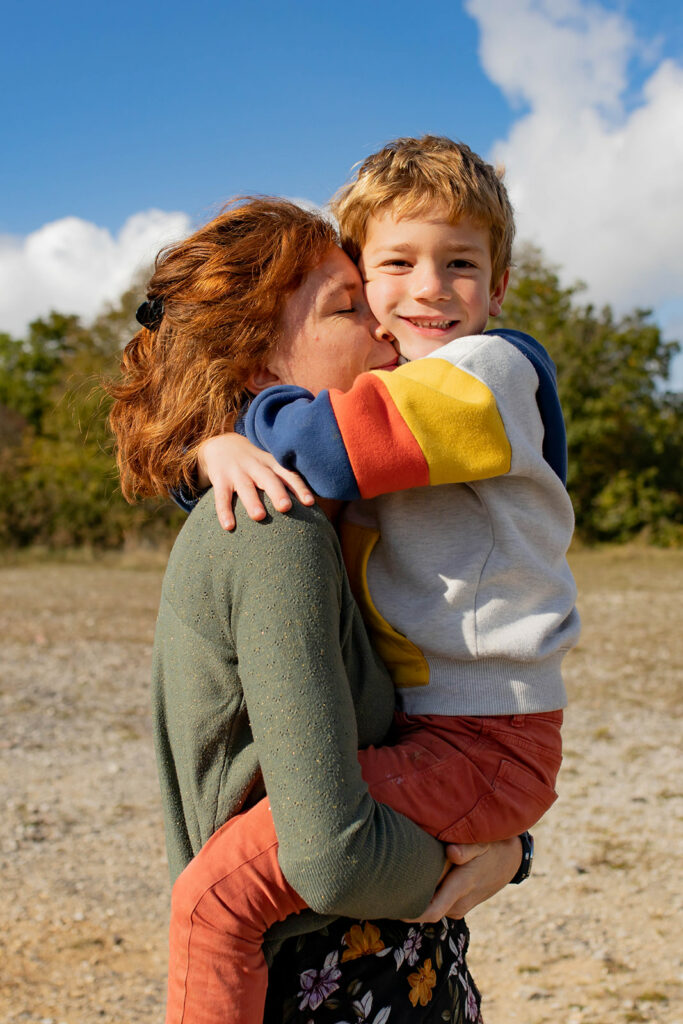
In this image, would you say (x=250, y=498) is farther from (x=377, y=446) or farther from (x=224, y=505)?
(x=377, y=446)

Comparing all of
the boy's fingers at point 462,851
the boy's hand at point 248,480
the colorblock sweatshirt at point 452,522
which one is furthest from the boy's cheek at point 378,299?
the boy's fingers at point 462,851

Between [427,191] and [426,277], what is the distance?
21 cm

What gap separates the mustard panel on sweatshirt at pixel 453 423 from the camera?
5.00ft

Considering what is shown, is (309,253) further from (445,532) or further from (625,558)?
(625,558)

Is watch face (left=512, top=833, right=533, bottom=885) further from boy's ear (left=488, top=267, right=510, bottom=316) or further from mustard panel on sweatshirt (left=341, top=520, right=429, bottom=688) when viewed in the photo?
boy's ear (left=488, top=267, right=510, bottom=316)

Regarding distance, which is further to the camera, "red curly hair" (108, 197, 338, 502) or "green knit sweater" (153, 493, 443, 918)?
"red curly hair" (108, 197, 338, 502)

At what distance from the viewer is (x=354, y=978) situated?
1564 mm

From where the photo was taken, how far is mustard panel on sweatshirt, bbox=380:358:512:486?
152 cm

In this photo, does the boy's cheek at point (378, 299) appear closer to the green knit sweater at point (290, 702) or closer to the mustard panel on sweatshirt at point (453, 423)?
the mustard panel on sweatshirt at point (453, 423)

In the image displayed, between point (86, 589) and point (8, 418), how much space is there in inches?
991

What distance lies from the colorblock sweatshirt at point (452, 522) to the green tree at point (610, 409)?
903 inches

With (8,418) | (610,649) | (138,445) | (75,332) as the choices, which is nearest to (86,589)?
(610,649)

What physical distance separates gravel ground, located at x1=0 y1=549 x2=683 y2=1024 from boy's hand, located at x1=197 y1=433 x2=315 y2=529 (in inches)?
119

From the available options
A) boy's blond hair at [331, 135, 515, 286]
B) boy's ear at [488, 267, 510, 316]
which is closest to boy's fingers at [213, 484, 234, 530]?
boy's blond hair at [331, 135, 515, 286]
